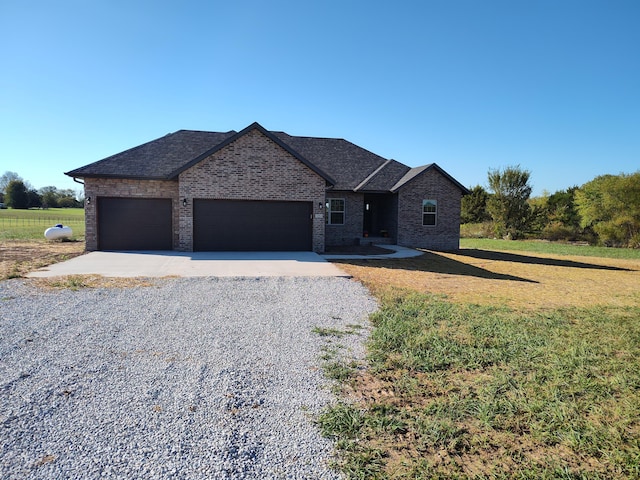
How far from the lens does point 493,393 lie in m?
4.05

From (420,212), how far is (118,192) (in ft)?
46.6

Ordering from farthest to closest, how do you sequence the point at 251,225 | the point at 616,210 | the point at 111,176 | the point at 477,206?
the point at 477,206 → the point at 616,210 → the point at 251,225 → the point at 111,176

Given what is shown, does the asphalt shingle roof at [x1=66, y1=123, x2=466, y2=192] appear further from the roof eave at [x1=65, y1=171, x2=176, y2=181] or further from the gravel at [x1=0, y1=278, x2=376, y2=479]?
the gravel at [x1=0, y1=278, x2=376, y2=479]

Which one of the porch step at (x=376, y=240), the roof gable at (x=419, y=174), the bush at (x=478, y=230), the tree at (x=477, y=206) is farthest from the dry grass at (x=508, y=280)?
the tree at (x=477, y=206)

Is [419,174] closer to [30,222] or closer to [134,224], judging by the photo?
[134,224]

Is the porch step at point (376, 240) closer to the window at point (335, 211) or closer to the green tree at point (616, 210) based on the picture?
the window at point (335, 211)

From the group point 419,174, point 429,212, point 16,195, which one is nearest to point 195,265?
point 419,174

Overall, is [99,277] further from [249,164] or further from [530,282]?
[530,282]

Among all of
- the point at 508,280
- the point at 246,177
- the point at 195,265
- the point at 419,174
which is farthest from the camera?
the point at 419,174

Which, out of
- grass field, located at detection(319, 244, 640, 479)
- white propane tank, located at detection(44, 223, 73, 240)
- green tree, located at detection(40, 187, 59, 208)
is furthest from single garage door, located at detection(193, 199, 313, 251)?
green tree, located at detection(40, 187, 59, 208)

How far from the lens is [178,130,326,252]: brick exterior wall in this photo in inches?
617

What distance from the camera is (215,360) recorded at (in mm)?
4840

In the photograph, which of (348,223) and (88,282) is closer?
(88,282)

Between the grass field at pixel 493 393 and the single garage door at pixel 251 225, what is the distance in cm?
875
